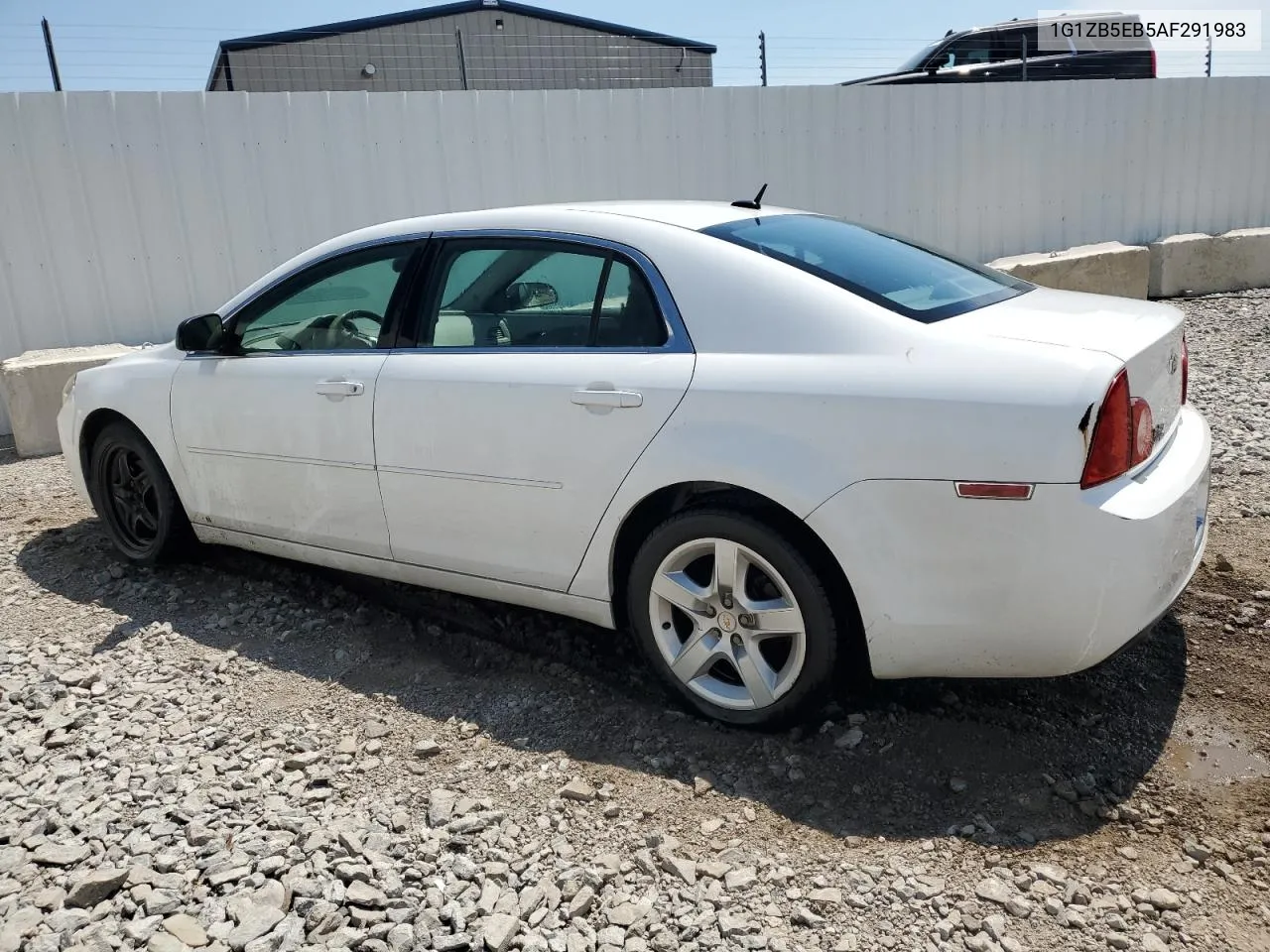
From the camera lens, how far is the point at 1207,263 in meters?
10.9

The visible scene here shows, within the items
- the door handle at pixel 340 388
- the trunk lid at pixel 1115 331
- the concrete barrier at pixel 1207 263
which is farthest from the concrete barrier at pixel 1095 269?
the door handle at pixel 340 388

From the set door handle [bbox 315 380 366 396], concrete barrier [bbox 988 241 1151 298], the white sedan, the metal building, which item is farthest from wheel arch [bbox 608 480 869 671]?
the metal building

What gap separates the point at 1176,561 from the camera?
2783 mm

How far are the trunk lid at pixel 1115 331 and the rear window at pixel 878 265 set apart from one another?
4.5 inches

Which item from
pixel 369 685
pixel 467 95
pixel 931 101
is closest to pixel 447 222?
pixel 369 685

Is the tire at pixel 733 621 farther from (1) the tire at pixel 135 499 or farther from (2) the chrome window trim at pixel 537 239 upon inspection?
(1) the tire at pixel 135 499

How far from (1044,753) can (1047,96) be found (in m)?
10.1

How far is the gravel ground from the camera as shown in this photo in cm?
242

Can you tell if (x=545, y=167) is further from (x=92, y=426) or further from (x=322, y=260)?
(x=322, y=260)

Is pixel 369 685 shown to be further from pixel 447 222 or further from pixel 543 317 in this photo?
pixel 447 222

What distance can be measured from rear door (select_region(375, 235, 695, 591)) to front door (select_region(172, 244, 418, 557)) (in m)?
0.15

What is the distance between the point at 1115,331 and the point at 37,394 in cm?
690

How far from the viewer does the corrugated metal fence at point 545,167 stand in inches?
299

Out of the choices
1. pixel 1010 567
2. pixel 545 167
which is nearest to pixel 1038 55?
pixel 545 167
